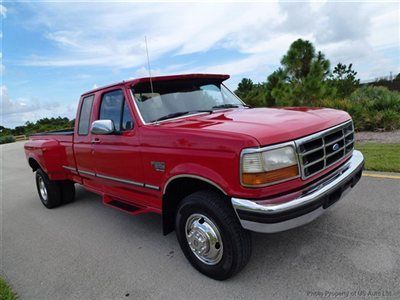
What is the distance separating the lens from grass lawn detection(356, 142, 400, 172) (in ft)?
18.7

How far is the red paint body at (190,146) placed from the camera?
2.70 metres

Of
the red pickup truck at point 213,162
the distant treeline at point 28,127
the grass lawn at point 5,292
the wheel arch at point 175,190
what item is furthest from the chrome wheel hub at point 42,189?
the distant treeline at point 28,127

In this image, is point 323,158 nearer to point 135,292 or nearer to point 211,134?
point 211,134

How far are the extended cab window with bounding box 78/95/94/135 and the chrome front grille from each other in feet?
10.7

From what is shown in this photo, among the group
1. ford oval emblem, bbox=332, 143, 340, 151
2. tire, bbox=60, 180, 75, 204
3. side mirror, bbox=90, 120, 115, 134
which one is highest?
side mirror, bbox=90, 120, 115, 134

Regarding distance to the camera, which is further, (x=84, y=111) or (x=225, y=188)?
(x=84, y=111)

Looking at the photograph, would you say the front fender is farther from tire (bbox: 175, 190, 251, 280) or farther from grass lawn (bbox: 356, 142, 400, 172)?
grass lawn (bbox: 356, 142, 400, 172)

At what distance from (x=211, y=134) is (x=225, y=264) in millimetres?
1199

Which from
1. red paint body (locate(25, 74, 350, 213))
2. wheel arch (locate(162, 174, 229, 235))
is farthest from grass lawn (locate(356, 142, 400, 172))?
wheel arch (locate(162, 174, 229, 235))

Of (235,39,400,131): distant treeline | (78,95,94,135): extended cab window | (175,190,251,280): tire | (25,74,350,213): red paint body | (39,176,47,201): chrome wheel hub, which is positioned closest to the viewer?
(25,74,350,213): red paint body

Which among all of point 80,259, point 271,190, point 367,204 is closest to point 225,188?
point 271,190

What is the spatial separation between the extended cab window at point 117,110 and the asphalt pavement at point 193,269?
149cm

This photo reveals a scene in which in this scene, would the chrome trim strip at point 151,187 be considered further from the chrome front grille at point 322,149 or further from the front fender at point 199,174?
the chrome front grille at point 322,149

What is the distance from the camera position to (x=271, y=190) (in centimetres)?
267
